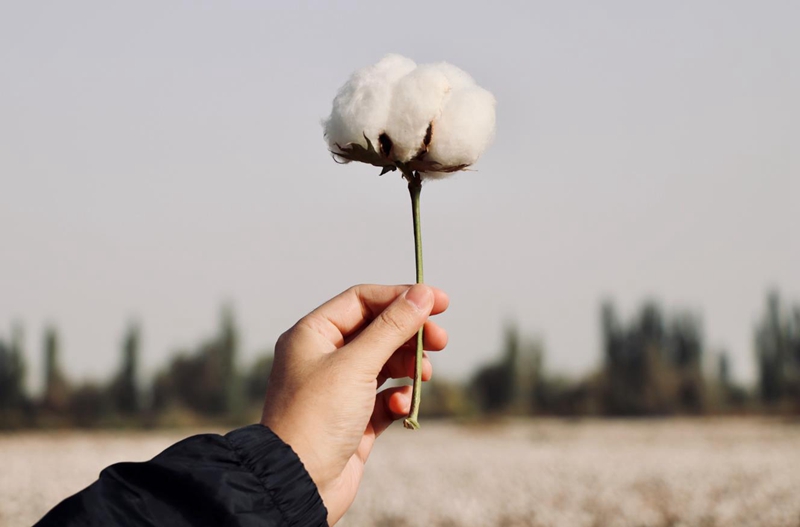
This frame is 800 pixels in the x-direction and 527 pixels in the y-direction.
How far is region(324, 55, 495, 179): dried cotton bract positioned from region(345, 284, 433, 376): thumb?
14.6 inches

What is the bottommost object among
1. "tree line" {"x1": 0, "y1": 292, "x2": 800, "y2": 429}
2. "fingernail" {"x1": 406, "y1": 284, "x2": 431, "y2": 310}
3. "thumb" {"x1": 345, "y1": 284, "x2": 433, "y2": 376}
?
"tree line" {"x1": 0, "y1": 292, "x2": 800, "y2": 429}

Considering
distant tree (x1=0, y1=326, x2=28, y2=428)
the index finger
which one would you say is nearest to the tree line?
distant tree (x1=0, y1=326, x2=28, y2=428)

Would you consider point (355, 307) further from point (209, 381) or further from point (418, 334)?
point (209, 381)

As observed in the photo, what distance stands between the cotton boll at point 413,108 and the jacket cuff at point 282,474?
84 cm

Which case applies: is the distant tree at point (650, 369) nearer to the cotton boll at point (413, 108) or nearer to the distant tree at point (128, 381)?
the distant tree at point (128, 381)

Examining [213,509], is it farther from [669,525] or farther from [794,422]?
[794,422]

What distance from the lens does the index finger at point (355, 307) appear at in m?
2.31

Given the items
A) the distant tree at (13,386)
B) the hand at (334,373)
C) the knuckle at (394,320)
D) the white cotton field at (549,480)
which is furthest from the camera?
the distant tree at (13,386)

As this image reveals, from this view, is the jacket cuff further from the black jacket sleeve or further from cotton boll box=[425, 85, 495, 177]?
cotton boll box=[425, 85, 495, 177]

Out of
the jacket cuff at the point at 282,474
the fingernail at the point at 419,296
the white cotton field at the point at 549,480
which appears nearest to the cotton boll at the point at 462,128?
the fingernail at the point at 419,296

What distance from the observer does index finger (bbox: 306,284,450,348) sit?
2.31 m

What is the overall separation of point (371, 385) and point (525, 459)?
45.2 feet

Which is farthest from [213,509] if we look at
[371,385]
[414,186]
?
[414,186]

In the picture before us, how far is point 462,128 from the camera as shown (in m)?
2.23
